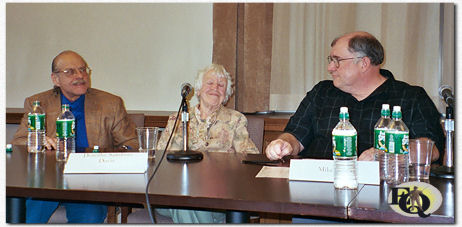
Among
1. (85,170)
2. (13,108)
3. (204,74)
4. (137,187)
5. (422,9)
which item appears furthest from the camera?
(13,108)

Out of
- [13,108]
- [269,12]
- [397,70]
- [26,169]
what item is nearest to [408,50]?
[397,70]

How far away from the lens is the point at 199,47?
395 cm

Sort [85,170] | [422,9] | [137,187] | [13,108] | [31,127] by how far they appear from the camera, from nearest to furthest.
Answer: [137,187], [85,170], [31,127], [422,9], [13,108]

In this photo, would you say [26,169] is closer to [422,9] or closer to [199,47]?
[199,47]

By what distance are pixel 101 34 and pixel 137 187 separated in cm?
279

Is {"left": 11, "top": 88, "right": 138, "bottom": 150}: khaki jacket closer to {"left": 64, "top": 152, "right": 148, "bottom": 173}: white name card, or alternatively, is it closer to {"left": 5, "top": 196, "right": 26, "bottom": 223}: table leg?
{"left": 64, "top": 152, "right": 148, "bottom": 173}: white name card

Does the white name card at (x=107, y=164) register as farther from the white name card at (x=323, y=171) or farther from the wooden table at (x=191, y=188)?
the white name card at (x=323, y=171)

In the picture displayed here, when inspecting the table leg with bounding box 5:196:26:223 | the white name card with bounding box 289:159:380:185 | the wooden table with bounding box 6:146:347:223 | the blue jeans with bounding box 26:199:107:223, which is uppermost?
the white name card with bounding box 289:159:380:185

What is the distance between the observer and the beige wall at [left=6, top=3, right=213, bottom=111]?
398 centimetres

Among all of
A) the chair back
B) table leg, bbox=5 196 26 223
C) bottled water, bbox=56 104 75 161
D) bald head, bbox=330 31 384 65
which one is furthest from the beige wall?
table leg, bbox=5 196 26 223

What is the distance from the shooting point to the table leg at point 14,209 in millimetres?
1840

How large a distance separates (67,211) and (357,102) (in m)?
1.58

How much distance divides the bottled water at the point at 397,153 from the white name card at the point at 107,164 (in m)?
0.91

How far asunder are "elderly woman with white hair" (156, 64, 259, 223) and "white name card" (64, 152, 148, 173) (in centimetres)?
77
